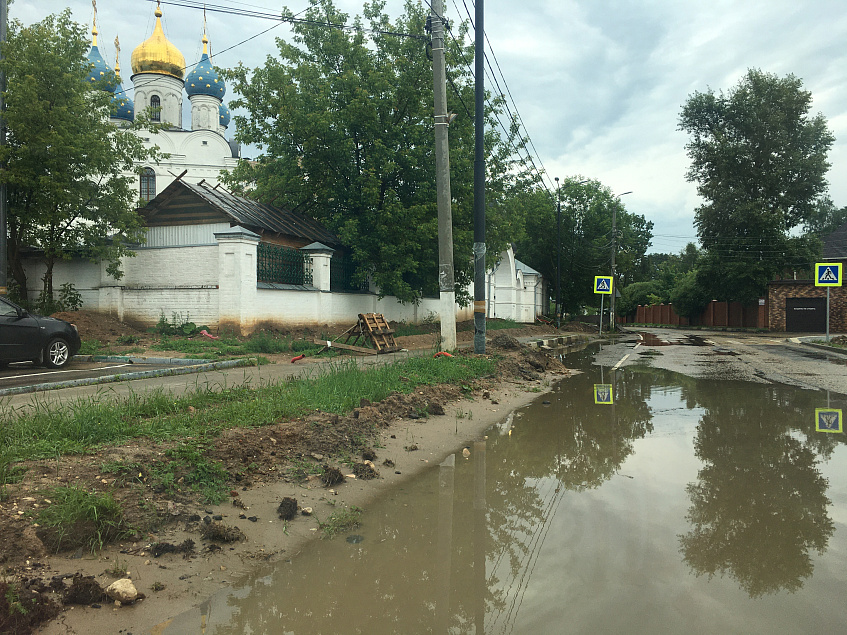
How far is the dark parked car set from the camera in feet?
33.9

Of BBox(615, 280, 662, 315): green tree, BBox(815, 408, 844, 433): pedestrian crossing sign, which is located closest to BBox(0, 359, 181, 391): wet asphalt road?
BBox(815, 408, 844, 433): pedestrian crossing sign

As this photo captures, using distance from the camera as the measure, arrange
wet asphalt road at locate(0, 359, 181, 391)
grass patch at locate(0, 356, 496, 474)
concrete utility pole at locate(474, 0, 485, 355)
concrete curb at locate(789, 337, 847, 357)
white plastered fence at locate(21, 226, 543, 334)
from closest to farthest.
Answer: grass patch at locate(0, 356, 496, 474), wet asphalt road at locate(0, 359, 181, 391), concrete utility pole at locate(474, 0, 485, 355), white plastered fence at locate(21, 226, 543, 334), concrete curb at locate(789, 337, 847, 357)

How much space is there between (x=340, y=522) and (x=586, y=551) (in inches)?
65.4

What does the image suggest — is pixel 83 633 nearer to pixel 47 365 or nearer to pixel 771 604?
pixel 771 604

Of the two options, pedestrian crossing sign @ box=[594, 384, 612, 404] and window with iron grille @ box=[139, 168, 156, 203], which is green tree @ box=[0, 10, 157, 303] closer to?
pedestrian crossing sign @ box=[594, 384, 612, 404]

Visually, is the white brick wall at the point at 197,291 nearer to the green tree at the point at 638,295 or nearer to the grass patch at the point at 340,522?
→ the grass patch at the point at 340,522

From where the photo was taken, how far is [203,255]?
650 inches

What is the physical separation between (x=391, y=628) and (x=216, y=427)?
3.19m

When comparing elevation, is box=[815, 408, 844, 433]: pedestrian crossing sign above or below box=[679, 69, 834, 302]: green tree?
below

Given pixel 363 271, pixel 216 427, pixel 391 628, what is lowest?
pixel 391 628

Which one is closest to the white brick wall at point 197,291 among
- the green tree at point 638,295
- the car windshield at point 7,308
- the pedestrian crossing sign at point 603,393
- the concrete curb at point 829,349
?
the car windshield at point 7,308

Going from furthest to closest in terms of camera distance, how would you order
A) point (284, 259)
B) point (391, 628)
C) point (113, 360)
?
point (284, 259) < point (113, 360) < point (391, 628)

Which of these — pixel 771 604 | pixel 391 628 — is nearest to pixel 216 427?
pixel 391 628

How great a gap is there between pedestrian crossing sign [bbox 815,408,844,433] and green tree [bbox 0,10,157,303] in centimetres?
1666
